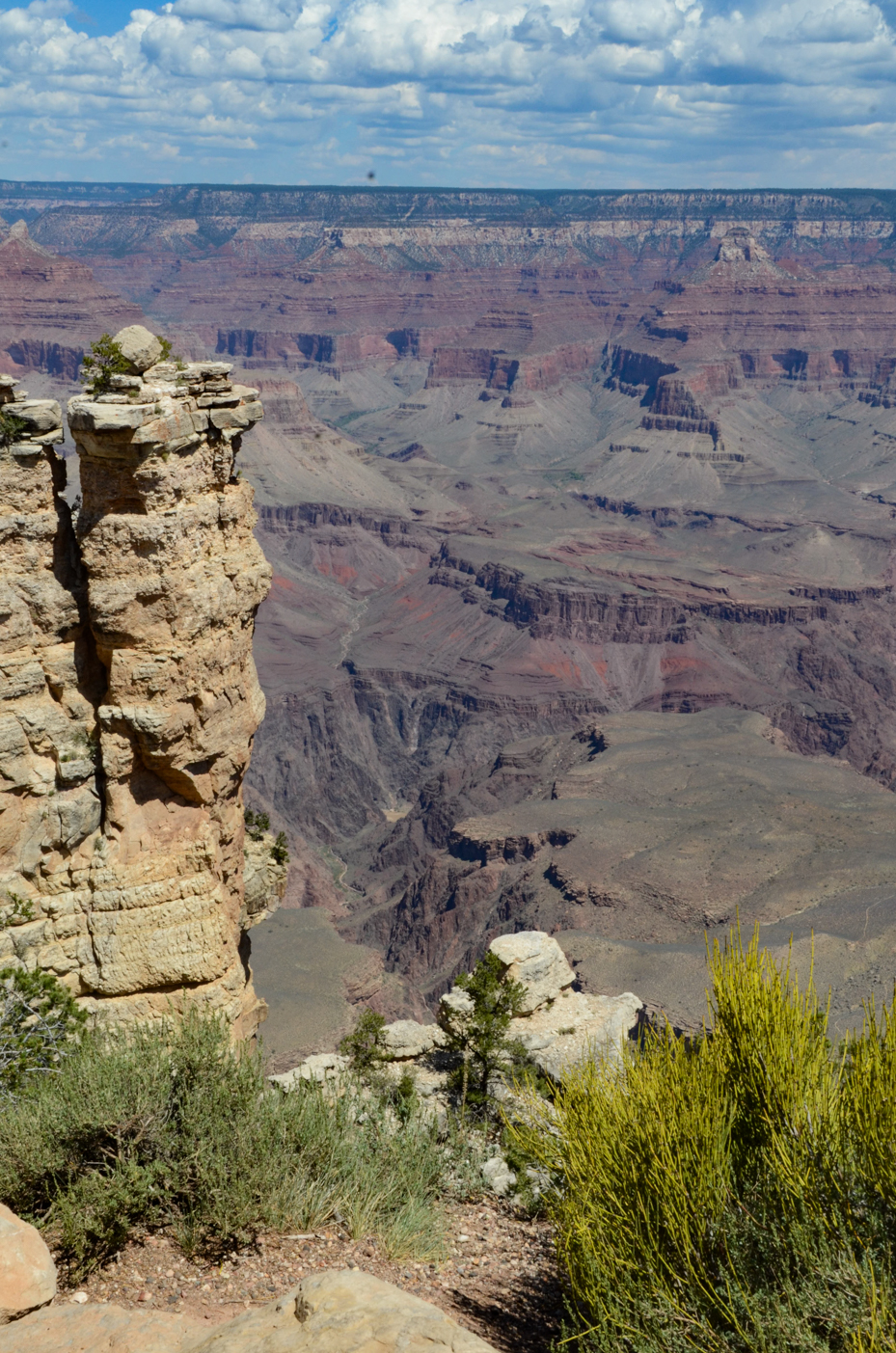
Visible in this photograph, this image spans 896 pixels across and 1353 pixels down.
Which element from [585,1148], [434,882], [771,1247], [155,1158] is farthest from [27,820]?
[434,882]

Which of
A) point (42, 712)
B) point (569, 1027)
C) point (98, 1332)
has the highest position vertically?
point (42, 712)

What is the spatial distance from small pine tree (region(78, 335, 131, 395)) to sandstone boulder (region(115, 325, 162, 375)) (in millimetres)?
101

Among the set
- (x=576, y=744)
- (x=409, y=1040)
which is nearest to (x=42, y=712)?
(x=409, y=1040)

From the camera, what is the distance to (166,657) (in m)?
20.2

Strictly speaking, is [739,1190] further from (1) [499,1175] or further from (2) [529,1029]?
(2) [529,1029]

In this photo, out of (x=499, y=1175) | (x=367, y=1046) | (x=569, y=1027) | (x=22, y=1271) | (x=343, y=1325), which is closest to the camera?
(x=343, y=1325)

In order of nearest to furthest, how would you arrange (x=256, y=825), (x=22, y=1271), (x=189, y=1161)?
1. (x=22, y=1271)
2. (x=189, y=1161)
3. (x=256, y=825)

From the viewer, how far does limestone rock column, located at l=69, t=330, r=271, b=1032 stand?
19.5 m

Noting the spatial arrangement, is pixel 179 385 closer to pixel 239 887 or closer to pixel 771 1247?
pixel 239 887

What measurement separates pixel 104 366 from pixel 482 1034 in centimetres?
1722

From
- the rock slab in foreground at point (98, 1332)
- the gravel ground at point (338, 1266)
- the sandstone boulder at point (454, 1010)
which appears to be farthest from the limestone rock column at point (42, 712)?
the sandstone boulder at point (454, 1010)

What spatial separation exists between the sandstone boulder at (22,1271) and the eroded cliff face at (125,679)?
8.57 m

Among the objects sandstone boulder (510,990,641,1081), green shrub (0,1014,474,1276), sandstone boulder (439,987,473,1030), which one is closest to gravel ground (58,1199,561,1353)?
green shrub (0,1014,474,1276)

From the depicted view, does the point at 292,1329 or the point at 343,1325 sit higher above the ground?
the point at 343,1325
